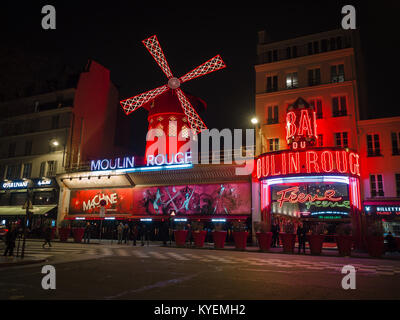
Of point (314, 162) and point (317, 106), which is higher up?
point (317, 106)

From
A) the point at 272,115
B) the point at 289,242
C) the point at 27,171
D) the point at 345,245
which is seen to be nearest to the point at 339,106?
the point at 272,115

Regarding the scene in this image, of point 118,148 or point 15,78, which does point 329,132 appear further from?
point 118,148

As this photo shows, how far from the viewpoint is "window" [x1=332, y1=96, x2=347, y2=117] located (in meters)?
20.4

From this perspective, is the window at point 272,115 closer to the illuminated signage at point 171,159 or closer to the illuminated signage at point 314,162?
the illuminated signage at point 314,162

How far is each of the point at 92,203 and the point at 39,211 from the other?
4.68 metres

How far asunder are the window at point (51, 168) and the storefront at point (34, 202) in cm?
54

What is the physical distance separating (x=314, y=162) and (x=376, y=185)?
445 centimetres

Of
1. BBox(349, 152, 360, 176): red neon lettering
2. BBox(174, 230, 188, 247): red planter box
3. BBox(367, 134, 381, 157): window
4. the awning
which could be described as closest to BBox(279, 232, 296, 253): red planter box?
BBox(349, 152, 360, 176): red neon lettering

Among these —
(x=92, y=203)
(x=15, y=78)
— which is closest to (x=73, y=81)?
(x=92, y=203)

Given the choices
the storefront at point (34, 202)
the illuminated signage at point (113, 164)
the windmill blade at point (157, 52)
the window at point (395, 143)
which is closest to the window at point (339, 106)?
the window at point (395, 143)

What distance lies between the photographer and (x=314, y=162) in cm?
1745

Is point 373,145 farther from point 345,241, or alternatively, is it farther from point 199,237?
point 199,237

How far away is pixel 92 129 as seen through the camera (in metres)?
30.5

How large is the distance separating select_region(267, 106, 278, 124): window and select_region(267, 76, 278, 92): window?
4.28 ft
